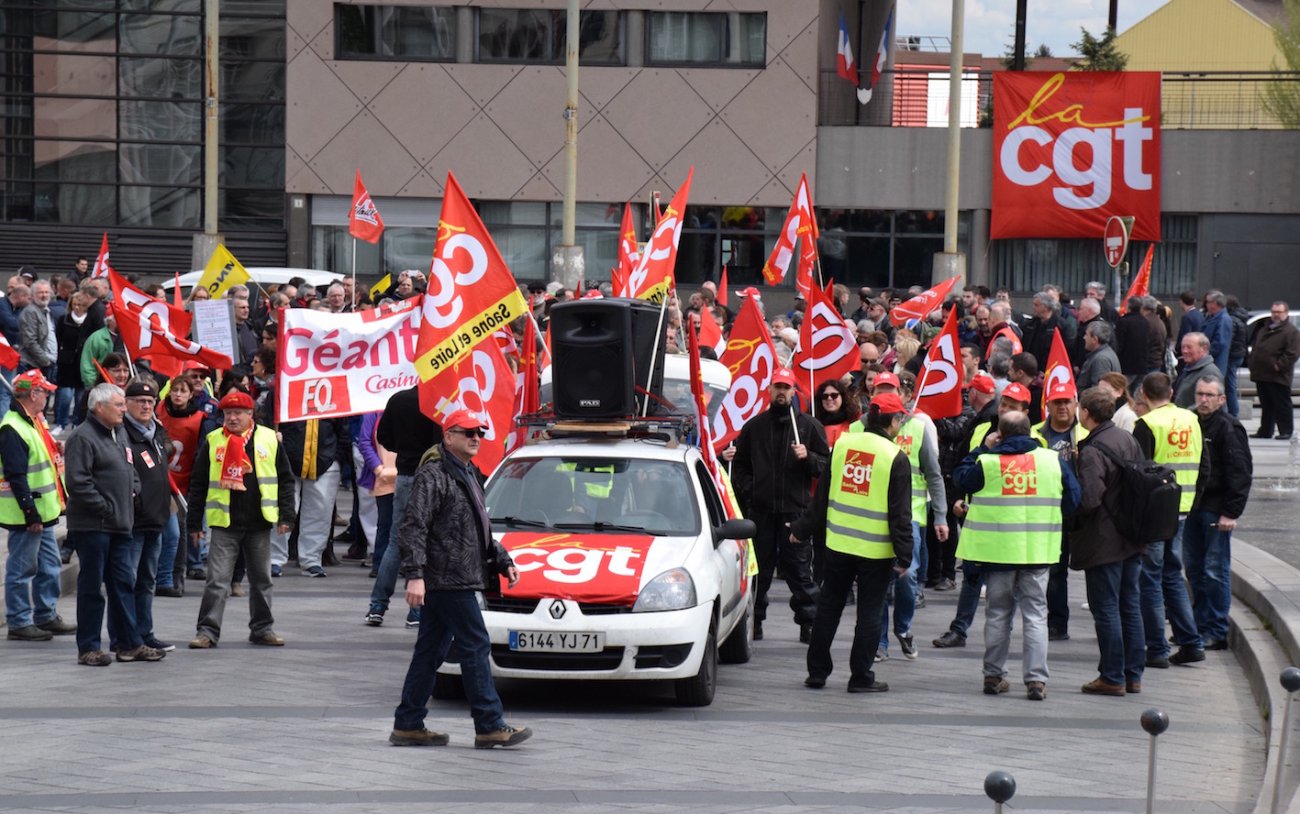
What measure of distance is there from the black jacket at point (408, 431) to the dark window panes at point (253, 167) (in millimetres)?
24432

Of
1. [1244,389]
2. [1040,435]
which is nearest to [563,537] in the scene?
[1040,435]

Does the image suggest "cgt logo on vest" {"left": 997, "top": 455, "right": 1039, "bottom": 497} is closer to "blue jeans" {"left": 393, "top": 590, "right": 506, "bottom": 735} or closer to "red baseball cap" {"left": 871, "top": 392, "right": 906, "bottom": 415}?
"red baseball cap" {"left": 871, "top": 392, "right": 906, "bottom": 415}

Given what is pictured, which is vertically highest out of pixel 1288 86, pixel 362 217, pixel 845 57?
pixel 1288 86

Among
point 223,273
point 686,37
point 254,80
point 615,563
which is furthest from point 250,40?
point 615,563

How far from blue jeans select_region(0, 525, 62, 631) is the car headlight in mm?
4589

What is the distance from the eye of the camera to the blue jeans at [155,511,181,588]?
13.8 meters

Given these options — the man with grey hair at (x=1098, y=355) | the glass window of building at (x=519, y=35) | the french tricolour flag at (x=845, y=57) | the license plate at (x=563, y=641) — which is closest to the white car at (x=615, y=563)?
the license plate at (x=563, y=641)

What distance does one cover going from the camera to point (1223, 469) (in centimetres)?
1229

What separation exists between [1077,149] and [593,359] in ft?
80.5

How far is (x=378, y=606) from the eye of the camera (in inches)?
513

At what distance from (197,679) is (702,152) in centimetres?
2547

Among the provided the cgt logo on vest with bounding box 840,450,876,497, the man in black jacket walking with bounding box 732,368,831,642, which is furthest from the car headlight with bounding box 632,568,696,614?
the man in black jacket walking with bounding box 732,368,831,642

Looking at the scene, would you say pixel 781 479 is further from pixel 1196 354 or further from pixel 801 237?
pixel 801 237

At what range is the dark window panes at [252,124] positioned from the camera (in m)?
36.6
